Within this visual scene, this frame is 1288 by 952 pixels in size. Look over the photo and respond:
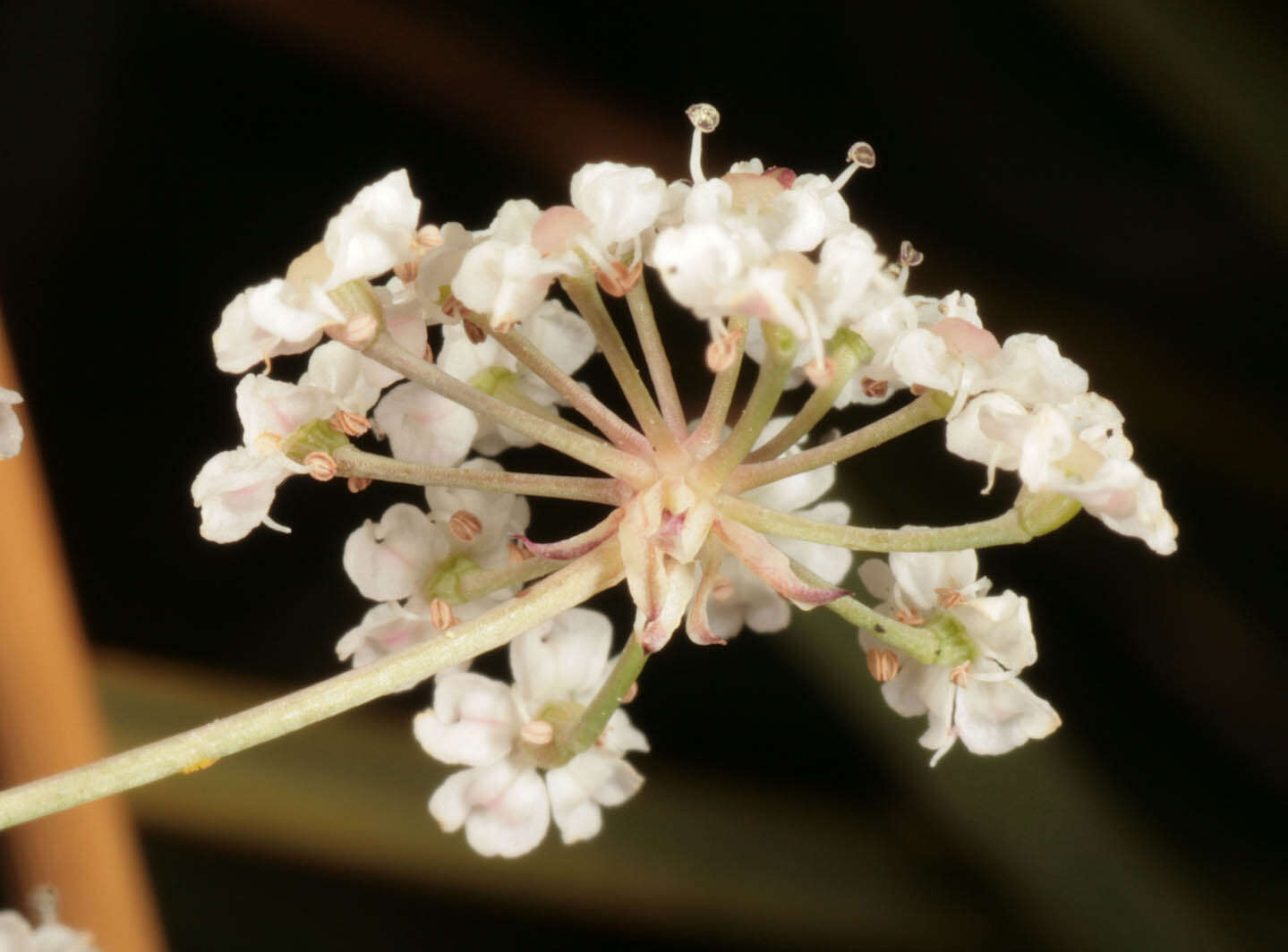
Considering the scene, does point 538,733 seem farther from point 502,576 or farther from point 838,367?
point 838,367

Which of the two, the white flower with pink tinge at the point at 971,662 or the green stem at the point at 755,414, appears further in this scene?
the white flower with pink tinge at the point at 971,662

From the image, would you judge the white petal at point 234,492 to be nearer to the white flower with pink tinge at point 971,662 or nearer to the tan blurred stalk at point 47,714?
the white flower with pink tinge at point 971,662

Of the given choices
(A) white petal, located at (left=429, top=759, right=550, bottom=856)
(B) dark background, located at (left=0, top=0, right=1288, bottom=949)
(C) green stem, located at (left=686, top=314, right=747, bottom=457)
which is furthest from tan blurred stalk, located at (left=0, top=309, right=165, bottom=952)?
(C) green stem, located at (left=686, top=314, right=747, bottom=457)

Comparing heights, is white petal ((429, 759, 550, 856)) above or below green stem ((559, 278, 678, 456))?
below

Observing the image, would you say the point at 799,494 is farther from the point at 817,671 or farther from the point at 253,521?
the point at 817,671

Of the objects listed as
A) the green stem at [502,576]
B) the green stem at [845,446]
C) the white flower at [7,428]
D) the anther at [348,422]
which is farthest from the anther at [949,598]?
the white flower at [7,428]

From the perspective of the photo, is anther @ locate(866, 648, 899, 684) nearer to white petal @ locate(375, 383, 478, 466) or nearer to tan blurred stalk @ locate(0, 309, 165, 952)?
white petal @ locate(375, 383, 478, 466)
